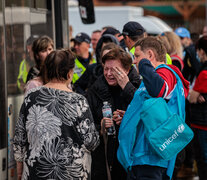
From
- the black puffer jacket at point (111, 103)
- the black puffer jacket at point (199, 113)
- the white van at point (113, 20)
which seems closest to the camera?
the black puffer jacket at point (111, 103)

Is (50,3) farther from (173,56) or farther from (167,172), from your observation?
(167,172)

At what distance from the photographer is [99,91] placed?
4926 millimetres

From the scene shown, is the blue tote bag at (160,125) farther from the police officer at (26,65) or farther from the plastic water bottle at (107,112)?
the police officer at (26,65)

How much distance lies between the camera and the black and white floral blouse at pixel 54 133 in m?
3.90

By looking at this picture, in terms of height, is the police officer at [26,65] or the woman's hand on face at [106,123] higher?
the police officer at [26,65]

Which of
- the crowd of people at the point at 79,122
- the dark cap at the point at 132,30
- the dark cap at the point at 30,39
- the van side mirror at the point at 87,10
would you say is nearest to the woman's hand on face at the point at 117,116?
the crowd of people at the point at 79,122

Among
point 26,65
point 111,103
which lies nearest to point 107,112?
point 111,103

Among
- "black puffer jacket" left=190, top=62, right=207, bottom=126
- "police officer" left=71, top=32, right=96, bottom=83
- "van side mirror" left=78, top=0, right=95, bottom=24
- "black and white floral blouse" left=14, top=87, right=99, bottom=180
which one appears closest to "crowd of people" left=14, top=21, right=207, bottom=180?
"black and white floral blouse" left=14, top=87, right=99, bottom=180

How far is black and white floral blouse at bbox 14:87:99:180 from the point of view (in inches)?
153

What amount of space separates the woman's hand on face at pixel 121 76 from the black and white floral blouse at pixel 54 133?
2.18 ft

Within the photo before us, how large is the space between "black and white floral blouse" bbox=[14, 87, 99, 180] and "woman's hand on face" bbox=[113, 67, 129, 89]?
67 cm

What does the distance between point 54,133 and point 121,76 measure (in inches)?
40.8

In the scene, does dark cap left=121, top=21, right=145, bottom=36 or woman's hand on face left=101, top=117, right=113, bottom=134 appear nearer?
woman's hand on face left=101, top=117, right=113, bottom=134

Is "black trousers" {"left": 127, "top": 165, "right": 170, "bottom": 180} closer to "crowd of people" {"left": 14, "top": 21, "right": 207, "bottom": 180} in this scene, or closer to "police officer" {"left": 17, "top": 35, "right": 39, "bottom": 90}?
"crowd of people" {"left": 14, "top": 21, "right": 207, "bottom": 180}
